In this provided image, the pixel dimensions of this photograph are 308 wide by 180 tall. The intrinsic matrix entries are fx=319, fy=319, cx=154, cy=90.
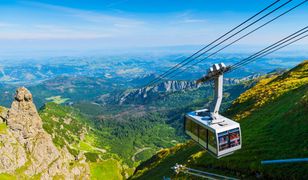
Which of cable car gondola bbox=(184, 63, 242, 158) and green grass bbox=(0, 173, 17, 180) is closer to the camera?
cable car gondola bbox=(184, 63, 242, 158)

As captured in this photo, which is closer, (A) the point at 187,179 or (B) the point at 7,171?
(A) the point at 187,179

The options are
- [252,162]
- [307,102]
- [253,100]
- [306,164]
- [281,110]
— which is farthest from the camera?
[253,100]

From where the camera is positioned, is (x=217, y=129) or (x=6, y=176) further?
(x=6, y=176)

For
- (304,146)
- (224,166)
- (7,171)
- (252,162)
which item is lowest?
(7,171)

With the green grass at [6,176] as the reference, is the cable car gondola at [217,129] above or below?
above

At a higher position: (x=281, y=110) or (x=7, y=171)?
(x=281, y=110)

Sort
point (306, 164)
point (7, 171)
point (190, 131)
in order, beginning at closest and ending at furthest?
point (306, 164)
point (190, 131)
point (7, 171)

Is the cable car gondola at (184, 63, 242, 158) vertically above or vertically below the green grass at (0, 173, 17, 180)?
above

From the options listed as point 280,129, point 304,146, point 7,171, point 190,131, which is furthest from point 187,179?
point 7,171

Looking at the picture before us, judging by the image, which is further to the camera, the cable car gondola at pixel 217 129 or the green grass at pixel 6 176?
the green grass at pixel 6 176

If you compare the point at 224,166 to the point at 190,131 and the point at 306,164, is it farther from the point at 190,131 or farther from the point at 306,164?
the point at 306,164

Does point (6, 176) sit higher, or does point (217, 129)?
point (217, 129)
